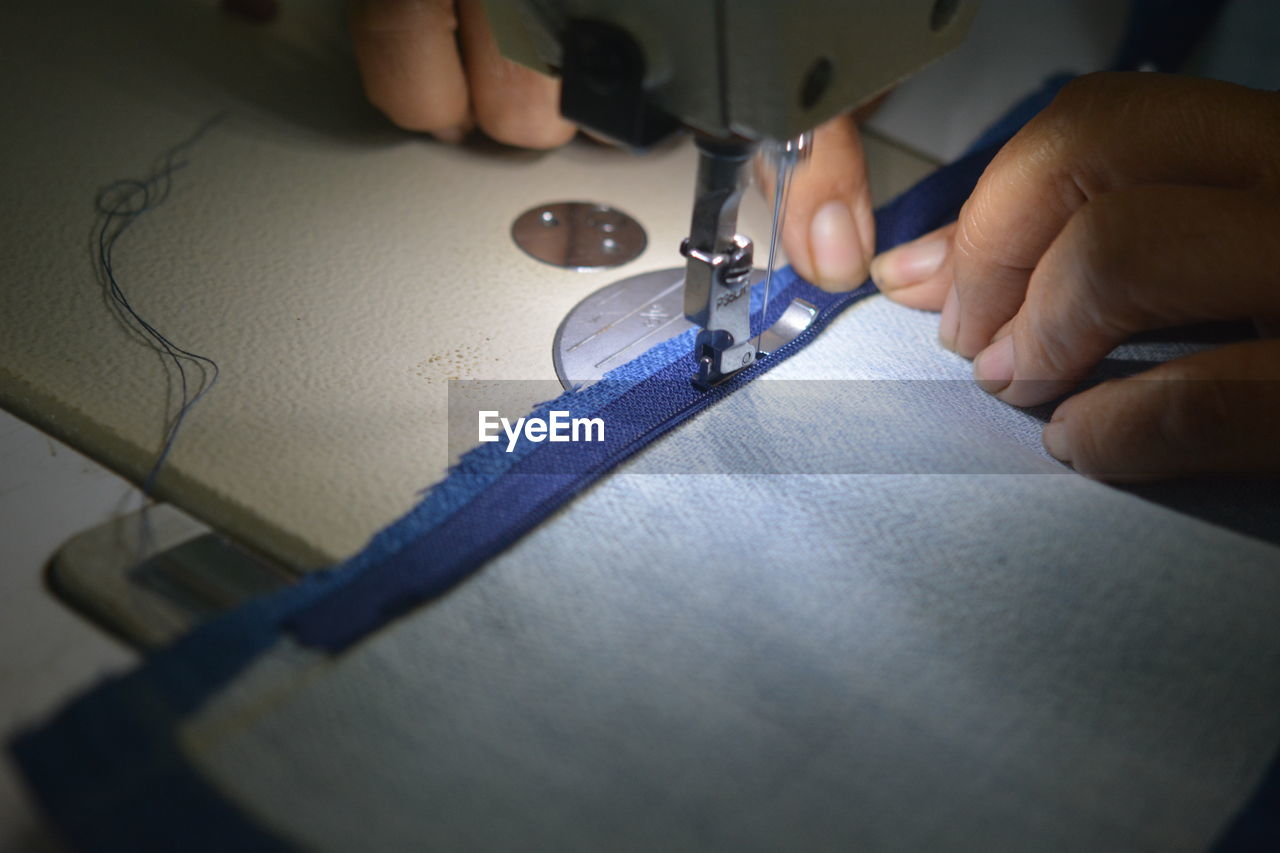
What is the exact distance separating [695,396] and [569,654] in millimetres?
295

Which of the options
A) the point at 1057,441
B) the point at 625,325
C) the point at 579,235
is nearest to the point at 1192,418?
the point at 1057,441

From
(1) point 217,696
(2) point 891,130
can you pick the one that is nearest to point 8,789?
(1) point 217,696

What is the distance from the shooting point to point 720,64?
59 centimetres

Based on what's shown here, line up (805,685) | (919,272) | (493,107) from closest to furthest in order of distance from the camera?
(805,685)
(919,272)
(493,107)

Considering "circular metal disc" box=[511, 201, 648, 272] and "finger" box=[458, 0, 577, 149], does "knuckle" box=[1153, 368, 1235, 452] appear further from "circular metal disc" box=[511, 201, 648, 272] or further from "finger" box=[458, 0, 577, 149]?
"finger" box=[458, 0, 577, 149]

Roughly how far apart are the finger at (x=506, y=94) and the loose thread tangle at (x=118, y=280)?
37 centimetres

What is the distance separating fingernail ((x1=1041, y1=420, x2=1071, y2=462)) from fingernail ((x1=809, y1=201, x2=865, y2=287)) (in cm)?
28

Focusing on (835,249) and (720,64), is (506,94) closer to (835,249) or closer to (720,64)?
(835,249)

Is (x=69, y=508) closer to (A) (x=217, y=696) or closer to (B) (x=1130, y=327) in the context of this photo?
(A) (x=217, y=696)

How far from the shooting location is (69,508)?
0.69m

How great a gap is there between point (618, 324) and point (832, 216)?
10.7 inches

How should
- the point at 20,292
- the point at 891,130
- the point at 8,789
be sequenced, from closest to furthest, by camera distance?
the point at 8,789, the point at 20,292, the point at 891,130

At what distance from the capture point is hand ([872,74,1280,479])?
68 cm

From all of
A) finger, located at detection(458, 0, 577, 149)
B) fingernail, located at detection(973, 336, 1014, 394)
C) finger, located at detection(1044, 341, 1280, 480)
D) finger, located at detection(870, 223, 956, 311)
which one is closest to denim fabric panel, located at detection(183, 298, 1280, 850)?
finger, located at detection(1044, 341, 1280, 480)
